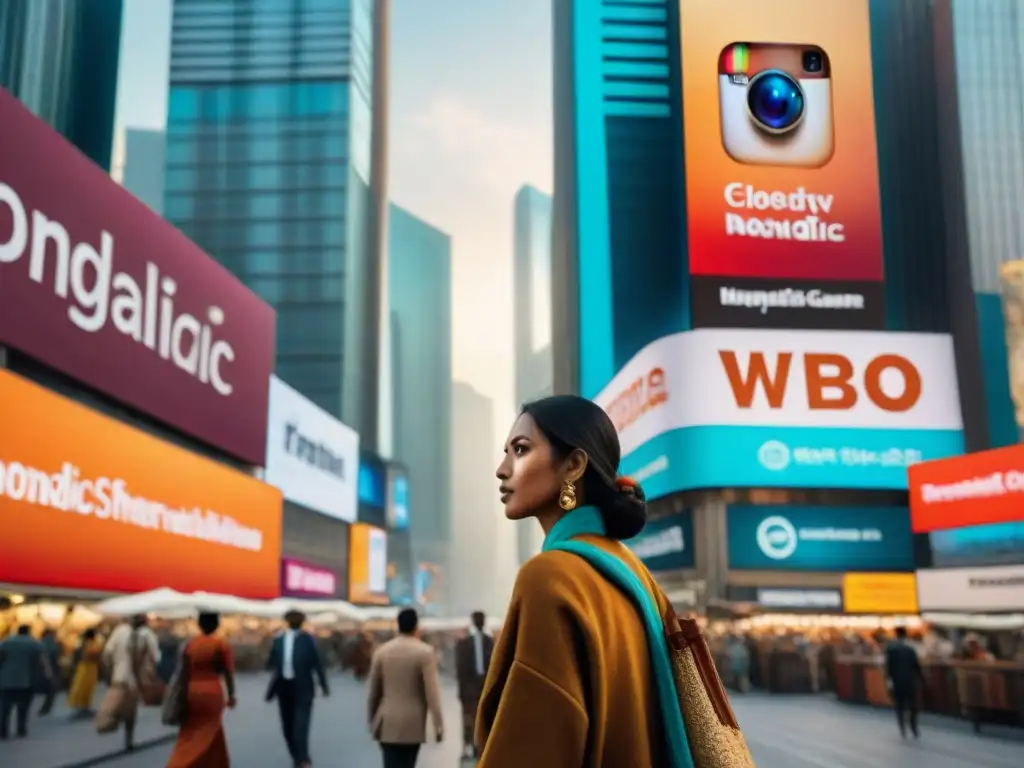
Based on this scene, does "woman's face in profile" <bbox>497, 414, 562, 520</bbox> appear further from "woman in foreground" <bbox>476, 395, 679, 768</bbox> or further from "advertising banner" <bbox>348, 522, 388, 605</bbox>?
"advertising banner" <bbox>348, 522, 388, 605</bbox>

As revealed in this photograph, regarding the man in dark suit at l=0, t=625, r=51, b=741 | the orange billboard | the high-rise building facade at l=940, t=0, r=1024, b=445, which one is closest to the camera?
the man in dark suit at l=0, t=625, r=51, b=741

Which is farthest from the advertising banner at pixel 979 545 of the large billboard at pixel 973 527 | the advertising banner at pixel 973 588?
the advertising banner at pixel 973 588

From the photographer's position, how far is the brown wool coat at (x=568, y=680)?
179 cm

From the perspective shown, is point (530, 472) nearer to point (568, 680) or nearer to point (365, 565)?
point (568, 680)

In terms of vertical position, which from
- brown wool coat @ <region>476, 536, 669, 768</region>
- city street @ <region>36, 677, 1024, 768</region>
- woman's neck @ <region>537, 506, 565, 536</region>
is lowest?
city street @ <region>36, 677, 1024, 768</region>


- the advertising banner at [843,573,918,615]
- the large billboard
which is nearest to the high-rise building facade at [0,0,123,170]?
the advertising banner at [843,573,918,615]

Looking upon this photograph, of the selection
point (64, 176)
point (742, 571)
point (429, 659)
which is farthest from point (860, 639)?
point (429, 659)

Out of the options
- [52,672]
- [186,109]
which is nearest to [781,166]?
[52,672]

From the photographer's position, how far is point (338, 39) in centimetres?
8538

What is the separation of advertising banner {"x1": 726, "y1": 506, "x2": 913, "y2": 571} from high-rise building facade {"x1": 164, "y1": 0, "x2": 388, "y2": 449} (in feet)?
141

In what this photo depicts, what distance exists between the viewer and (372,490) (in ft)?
255

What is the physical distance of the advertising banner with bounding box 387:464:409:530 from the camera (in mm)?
91062

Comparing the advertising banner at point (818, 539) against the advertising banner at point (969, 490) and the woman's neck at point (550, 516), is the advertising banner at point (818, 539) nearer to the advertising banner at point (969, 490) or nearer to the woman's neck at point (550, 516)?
the advertising banner at point (969, 490)

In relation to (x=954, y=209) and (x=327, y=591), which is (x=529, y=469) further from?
(x=327, y=591)
